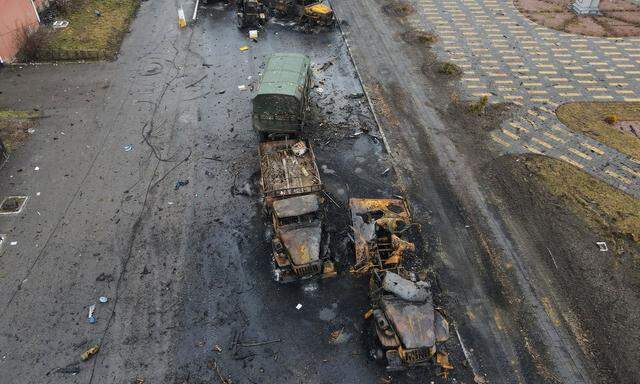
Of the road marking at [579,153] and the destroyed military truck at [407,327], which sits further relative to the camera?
the road marking at [579,153]

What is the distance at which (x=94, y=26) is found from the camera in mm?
23953

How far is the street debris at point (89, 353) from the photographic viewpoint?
1051 centimetres

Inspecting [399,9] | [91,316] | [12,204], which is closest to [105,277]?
[91,316]

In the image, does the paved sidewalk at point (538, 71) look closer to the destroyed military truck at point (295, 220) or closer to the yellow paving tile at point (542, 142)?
the yellow paving tile at point (542, 142)

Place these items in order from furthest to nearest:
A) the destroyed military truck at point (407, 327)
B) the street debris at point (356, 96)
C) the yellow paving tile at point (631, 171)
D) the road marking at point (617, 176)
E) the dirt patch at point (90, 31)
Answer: the dirt patch at point (90, 31) < the street debris at point (356, 96) < the yellow paving tile at point (631, 171) < the road marking at point (617, 176) < the destroyed military truck at point (407, 327)

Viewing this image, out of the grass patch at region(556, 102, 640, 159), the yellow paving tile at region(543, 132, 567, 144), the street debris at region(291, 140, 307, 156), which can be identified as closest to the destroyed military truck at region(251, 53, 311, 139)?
the street debris at region(291, 140, 307, 156)

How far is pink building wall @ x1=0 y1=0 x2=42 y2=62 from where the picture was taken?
20.3m

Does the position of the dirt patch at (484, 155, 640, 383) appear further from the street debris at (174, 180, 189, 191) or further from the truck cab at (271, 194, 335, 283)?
the street debris at (174, 180, 189, 191)

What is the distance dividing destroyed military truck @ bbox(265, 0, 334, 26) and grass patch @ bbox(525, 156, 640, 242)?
1457cm

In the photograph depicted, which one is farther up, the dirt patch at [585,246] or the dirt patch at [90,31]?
the dirt patch at [90,31]

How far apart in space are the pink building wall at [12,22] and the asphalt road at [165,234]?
1.19m

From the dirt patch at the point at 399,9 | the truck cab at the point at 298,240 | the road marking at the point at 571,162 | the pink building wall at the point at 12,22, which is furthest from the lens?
the dirt patch at the point at 399,9

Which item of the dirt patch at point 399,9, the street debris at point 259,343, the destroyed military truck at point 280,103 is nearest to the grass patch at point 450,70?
the dirt patch at point 399,9

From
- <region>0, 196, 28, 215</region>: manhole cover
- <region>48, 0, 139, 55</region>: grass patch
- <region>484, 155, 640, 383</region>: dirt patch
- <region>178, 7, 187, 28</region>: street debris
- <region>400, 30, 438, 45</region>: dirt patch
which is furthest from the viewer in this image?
Answer: <region>178, 7, 187, 28</region>: street debris
